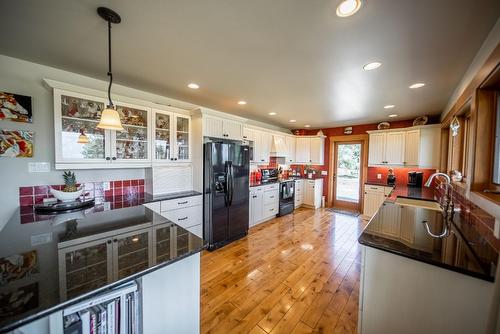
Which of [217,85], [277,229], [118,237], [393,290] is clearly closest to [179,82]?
[217,85]

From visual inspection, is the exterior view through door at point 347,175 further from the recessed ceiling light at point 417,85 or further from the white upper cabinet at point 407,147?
the recessed ceiling light at point 417,85

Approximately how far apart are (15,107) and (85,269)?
2325 mm

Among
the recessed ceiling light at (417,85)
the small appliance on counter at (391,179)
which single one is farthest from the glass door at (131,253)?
the small appliance on counter at (391,179)

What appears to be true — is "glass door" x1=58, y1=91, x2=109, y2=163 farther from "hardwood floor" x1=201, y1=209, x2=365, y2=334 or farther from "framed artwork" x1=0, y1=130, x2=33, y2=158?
"hardwood floor" x1=201, y1=209, x2=365, y2=334

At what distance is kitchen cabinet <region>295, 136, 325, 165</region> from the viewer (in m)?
5.70

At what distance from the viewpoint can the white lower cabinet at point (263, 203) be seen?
400 centimetres

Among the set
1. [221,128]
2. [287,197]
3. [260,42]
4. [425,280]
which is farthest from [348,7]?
[287,197]

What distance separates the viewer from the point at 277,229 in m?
3.95

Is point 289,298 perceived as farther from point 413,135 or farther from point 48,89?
point 413,135

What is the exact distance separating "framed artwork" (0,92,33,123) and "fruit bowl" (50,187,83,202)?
2.68 feet

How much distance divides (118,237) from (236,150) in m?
2.31

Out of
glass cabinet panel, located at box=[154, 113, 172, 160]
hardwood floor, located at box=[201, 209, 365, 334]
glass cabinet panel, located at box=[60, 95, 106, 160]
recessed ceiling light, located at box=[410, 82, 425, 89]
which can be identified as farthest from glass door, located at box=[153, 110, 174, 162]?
recessed ceiling light, located at box=[410, 82, 425, 89]

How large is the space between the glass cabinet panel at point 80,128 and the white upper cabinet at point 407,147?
5446 millimetres

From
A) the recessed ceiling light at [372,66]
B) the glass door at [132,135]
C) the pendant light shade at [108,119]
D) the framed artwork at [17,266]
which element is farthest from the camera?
the glass door at [132,135]
